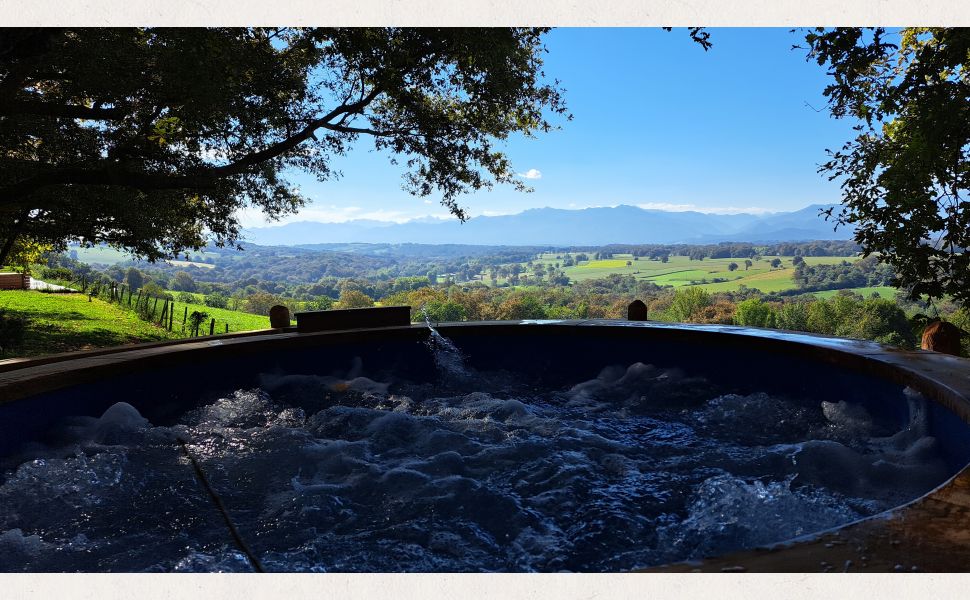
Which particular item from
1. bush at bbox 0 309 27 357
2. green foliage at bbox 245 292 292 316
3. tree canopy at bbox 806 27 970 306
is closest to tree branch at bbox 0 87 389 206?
bush at bbox 0 309 27 357

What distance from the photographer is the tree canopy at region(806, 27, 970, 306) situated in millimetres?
6777

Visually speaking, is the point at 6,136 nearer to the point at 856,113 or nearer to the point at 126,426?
the point at 126,426

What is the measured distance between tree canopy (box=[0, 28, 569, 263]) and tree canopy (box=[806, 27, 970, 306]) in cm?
407

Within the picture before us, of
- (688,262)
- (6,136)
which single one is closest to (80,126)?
(6,136)

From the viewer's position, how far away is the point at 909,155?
736 cm

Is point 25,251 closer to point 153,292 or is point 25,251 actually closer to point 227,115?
point 153,292

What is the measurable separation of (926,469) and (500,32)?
6.20 metres

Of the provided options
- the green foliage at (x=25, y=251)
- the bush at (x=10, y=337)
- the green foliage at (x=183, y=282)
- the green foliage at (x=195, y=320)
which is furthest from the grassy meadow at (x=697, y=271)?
the bush at (x=10, y=337)

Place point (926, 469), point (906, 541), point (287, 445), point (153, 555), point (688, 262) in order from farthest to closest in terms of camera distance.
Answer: point (688, 262)
point (287, 445)
point (926, 469)
point (153, 555)
point (906, 541)

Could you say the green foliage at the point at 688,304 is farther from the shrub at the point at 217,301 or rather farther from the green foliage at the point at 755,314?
the shrub at the point at 217,301

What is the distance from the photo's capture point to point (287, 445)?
416 cm

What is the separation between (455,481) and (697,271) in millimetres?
48134

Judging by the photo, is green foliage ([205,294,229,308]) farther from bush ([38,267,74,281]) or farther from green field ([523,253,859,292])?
green field ([523,253,859,292])

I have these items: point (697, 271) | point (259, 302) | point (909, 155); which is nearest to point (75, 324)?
point (259, 302)
